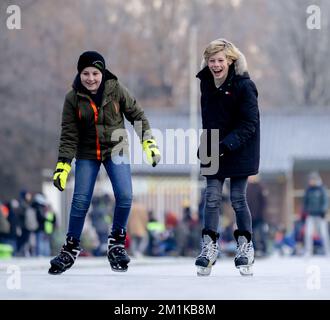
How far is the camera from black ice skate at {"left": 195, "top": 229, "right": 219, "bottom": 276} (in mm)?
10453

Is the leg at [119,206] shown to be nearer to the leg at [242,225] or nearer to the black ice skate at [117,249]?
the black ice skate at [117,249]

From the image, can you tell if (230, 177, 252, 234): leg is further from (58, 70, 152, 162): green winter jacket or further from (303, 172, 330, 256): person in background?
(303, 172, 330, 256): person in background

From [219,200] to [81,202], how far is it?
42.3 inches

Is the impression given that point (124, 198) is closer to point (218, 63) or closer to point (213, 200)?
point (213, 200)

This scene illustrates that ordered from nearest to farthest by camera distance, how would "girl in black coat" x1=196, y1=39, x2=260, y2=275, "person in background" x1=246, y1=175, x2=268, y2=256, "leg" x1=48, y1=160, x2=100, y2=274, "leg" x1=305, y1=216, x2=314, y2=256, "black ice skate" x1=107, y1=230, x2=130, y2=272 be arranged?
"girl in black coat" x1=196, y1=39, x2=260, y2=275, "leg" x1=48, y1=160, x2=100, y2=274, "black ice skate" x1=107, y1=230, x2=130, y2=272, "person in background" x1=246, y1=175, x2=268, y2=256, "leg" x1=305, y1=216, x2=314, y2=256

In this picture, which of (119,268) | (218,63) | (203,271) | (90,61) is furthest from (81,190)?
(218,63)

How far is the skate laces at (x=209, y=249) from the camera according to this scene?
10.5 m

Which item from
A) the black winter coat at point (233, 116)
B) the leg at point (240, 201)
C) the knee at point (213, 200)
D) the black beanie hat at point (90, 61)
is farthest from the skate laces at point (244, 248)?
the black beanie hat at point (90, 61)

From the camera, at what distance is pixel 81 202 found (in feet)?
34.8

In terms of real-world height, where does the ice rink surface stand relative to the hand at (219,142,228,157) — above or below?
below

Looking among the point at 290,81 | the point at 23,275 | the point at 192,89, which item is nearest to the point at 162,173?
the point at 192,89

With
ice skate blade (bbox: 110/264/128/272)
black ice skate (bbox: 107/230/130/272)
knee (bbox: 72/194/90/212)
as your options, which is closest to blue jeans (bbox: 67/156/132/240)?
knee (bbox: 72/194/90/212)

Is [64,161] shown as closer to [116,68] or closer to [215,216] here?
[215,216]

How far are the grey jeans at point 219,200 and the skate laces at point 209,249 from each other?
10 centimetres
